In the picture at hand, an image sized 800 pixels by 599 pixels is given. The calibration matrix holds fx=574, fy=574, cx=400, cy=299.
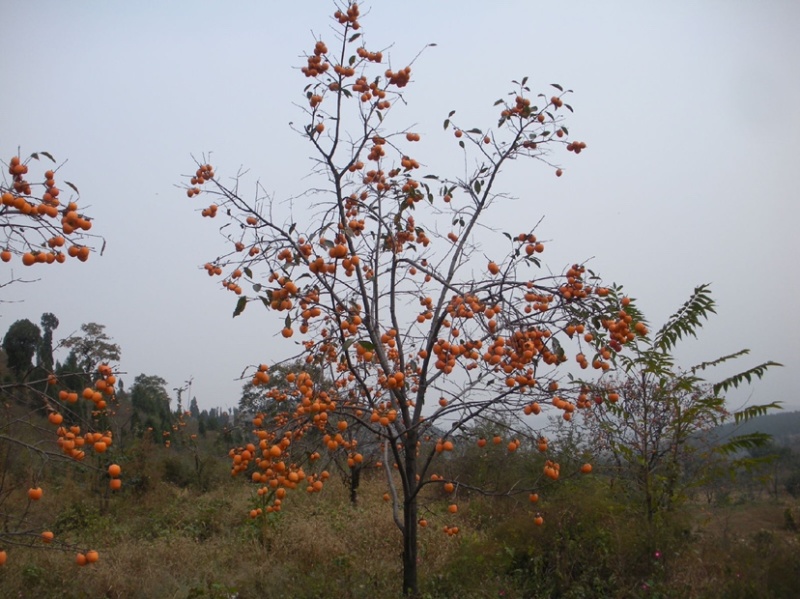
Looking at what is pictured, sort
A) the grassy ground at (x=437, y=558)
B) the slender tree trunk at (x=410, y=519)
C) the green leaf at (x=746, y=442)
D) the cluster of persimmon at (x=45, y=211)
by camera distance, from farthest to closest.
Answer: the green leaf at (x=746, y=442), the grassy ground at (x=437, y=558), the slender tree trunk at (x=410, y=519), the cluster of persimmon at (x=45, y=211)

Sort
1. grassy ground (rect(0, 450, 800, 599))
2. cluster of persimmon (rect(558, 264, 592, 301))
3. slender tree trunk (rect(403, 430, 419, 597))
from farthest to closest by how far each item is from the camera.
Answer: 1. grassy ground (rect(0, 450, 800, 599))
2. slender tree trunk (rect(403, 430, 419, 597))
3. cluster of persimmon (rect(558, 264, 592, 301))

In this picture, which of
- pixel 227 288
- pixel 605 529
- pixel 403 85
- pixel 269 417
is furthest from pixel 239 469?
pixel 605 529

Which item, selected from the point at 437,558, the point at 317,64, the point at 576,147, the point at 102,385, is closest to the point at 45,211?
the point at 102,385

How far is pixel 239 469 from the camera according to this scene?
10.2 ft

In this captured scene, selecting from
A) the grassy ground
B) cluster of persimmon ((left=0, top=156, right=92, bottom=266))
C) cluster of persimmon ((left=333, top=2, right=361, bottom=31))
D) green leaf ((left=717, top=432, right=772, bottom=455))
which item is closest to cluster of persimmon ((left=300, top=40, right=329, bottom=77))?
cluster of persimmon ((left=333, top=2, right=361, bottom=31))

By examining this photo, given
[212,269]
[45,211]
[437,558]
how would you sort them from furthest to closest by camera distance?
[437,558]
[212,269]
[45,211]

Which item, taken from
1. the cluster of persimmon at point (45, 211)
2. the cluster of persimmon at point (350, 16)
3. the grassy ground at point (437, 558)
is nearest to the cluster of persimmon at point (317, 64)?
the cluster of persimmon at point (350, 16)

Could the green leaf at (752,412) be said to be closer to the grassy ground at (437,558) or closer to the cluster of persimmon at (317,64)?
the grassy ground at (437,558)

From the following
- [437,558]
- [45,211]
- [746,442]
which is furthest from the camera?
[437,558]

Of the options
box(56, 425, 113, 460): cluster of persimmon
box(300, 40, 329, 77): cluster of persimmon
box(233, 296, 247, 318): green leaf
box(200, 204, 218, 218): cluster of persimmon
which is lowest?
box(56, 425, 113, 460): cluster of persimmon

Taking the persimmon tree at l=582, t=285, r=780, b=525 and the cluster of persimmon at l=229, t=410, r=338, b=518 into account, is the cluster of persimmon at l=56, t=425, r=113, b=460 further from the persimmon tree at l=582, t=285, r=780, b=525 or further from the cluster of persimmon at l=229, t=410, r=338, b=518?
the persimmon tree at l=582, t=285, r=780, b=525

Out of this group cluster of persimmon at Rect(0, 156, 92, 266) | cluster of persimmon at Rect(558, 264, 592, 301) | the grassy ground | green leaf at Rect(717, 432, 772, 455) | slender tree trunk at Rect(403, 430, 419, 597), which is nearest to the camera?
cluster of persimmon at Rect(0, 156, 92, 266)

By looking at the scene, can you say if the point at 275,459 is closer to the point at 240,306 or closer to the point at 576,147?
the point at 240,306

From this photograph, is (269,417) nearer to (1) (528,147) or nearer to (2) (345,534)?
(1) (528,147)
